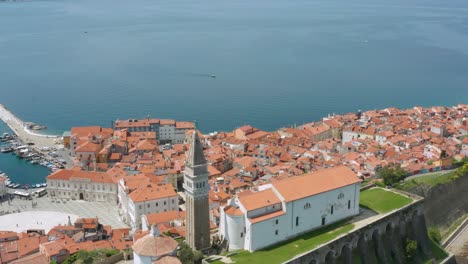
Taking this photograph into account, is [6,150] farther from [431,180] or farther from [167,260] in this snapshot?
[431,180]

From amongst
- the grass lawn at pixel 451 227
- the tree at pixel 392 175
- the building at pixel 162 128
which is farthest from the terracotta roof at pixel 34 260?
the building at pixel 162 128

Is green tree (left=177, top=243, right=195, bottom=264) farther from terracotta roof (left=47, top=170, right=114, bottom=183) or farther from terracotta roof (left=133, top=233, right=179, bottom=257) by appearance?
terracotta roof (left=47, top=170, right=114, bottom=183)

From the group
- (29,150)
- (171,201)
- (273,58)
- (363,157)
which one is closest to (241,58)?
→ (273,58)

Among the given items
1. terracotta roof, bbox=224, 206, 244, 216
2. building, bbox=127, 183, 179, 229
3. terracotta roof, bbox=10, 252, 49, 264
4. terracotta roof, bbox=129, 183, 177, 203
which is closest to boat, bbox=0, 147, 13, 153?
terracotta roof, bbox=129, 183, 177, 203

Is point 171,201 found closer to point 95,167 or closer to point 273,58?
point 95,167

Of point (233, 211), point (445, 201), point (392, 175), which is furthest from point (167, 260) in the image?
point (445, 201)

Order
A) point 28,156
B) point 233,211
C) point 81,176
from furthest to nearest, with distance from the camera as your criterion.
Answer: point 28,156 < point 81,176 < point 233,211
